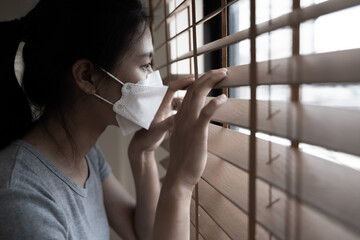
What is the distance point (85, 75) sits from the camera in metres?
0.84

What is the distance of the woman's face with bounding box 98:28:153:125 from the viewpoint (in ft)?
2.73

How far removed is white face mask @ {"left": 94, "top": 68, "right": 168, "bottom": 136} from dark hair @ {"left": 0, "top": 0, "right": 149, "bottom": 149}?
0.30ft

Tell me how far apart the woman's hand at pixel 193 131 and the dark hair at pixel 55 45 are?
1.12 ft

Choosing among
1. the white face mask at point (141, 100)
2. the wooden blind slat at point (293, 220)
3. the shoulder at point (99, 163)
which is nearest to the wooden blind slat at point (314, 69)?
the wooden blind slat at point (293, 220)

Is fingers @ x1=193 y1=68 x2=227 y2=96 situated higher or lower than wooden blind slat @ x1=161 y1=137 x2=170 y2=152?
higher

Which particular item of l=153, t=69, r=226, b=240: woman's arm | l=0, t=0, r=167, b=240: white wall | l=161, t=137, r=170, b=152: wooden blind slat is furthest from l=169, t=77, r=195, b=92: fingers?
l=0, t=0, r=167, b=240: white wall

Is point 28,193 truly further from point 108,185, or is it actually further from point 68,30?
point 108,185

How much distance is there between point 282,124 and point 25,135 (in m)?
0.79

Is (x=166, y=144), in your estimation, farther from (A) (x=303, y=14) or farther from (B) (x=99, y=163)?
(A) (x=303, y=14)

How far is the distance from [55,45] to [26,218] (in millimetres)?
462

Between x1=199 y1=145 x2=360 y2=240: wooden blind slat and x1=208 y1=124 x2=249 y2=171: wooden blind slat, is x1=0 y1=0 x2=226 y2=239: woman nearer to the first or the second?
x1=208 y1=124 x2=249 y2=171: wooden blind slat

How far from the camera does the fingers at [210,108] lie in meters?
0.51

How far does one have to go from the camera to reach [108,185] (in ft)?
4.05

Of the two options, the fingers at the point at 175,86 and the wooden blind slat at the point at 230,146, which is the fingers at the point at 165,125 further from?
the wooden blind slat at the point at 230,146
